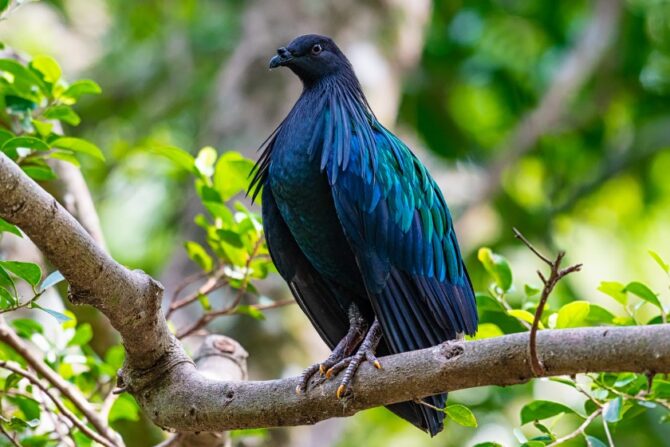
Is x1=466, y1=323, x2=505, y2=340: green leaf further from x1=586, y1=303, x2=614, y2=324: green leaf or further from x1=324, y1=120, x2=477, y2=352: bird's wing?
x1=586, y1=303, x2=614, y2=324: green leaf

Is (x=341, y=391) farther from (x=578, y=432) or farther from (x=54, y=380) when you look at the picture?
(x=54, y=380)

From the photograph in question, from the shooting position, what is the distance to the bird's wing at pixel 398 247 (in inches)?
165

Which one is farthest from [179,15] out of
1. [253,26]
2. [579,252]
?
[579,252]

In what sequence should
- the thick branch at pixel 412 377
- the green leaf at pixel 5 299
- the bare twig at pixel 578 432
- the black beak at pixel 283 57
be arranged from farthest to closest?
1. the black beak at pixel 283 57
2. the green leaf at pixel 5 299
3. the bare twig at pixel 578 432
4. the thick branch at pixel 412 377

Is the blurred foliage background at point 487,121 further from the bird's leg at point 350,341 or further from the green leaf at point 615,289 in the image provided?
the green leaf at point 615,289

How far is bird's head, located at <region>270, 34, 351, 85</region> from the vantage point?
16.6 feet

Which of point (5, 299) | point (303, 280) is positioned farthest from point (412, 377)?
point (303, 280)

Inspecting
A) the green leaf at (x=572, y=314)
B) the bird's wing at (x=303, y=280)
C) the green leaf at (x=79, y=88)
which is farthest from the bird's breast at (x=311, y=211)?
the green leaf at (x=572, y=314)

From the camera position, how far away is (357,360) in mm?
3727

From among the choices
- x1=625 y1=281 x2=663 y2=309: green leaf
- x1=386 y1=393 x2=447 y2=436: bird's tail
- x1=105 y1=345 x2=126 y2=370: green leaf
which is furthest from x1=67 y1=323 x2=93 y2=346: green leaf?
x1=625 y1=281 x2=663 y2=309: green leaf

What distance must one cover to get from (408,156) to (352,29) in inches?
128

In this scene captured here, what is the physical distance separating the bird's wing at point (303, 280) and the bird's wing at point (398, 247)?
46cm

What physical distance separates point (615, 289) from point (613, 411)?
1.96ft

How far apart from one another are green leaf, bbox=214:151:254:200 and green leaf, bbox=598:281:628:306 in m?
1.90
